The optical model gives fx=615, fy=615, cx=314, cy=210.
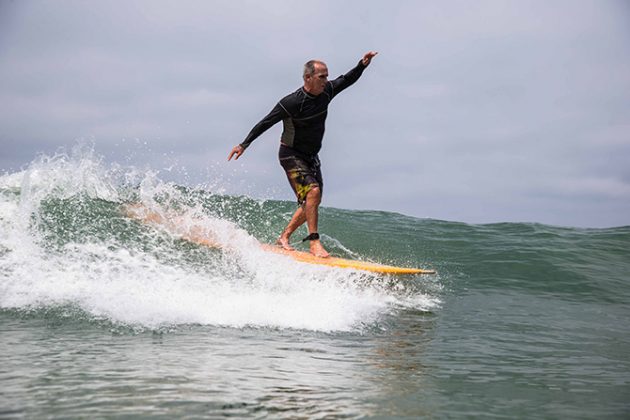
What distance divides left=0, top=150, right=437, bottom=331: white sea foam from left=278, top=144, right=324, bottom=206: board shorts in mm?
962

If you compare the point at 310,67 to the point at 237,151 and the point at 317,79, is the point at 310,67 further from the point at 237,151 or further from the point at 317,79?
the point at 237,151

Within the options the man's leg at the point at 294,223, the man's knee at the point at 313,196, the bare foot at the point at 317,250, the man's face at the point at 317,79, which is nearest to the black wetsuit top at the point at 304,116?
the man's face at the point at 317,79

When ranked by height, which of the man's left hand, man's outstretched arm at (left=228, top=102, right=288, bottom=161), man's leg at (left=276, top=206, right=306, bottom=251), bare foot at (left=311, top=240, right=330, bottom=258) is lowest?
bare foot at (left=311, top=240, right=330, bottom=258)

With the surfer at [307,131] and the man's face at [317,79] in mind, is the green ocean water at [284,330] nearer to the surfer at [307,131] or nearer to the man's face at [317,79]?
the surfer at [307,131]

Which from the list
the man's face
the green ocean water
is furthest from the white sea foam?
the man's face

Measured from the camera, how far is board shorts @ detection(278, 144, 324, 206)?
7910 millimetres

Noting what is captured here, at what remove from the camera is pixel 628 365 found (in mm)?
4801

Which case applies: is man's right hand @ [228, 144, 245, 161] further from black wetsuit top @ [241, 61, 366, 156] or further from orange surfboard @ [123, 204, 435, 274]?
orange surfboard @ [123, 204, 435, 274]

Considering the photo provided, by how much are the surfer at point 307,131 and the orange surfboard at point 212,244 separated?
23 cm

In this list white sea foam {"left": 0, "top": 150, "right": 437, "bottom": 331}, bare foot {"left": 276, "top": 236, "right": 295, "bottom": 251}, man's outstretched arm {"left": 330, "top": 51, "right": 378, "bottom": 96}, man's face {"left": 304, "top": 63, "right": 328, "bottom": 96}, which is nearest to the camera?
white sea foam {"left": 0, "top": 150, "right": 437, "bottom": 331}

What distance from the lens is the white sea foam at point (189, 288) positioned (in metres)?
5.37

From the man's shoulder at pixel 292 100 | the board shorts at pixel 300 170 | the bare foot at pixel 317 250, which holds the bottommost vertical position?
the bare foot at pixel 317 250

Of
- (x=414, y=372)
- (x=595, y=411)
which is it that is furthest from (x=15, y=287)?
(x=595, y=411)

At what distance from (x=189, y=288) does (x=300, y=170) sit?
98.6 inches
